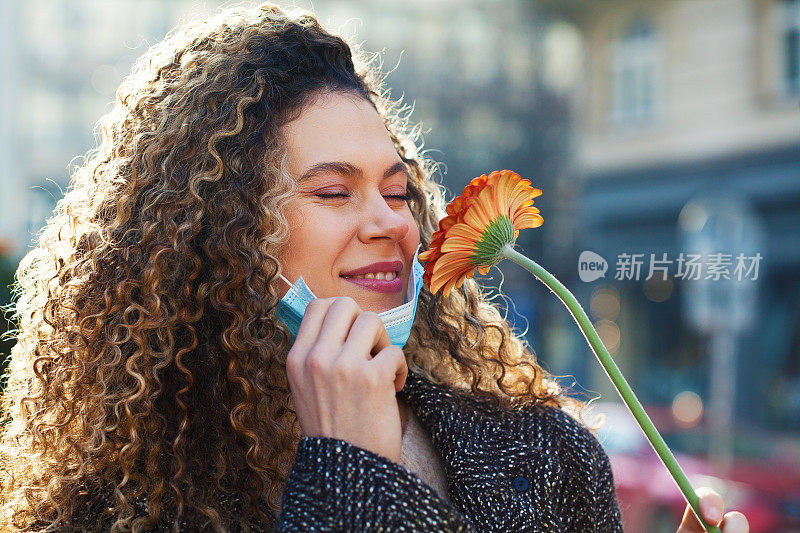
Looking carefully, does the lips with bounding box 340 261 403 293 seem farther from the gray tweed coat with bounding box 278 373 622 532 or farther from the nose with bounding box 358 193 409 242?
the gray tweed coat with bounding box 278 373 622 532

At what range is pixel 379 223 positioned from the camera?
175 centimetres

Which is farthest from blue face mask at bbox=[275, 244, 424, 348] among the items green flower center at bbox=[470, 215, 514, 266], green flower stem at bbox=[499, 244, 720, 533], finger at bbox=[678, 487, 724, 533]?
finger at bbox=[678, 487, 724, 533]

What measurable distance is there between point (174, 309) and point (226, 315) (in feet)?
0.36

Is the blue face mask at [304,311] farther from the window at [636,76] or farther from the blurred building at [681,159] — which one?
the window at [636,76]

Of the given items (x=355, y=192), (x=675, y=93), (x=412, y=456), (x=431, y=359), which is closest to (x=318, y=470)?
(x=412, y=456)

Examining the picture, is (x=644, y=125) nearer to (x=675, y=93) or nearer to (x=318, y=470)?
(x=675, y=93)

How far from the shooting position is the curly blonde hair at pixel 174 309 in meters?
1.66

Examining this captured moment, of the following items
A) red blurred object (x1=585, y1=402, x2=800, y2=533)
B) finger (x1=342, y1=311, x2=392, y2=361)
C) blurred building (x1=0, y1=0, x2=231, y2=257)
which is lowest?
finger (x1=342, y1=311, x2=392, y2=361)

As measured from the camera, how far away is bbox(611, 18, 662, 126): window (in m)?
11.7

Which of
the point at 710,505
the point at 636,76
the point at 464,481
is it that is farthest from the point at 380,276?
the point at 636,76

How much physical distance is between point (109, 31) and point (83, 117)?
6.68 ft

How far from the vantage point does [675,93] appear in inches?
452

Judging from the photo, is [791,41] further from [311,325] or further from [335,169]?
[311,325]

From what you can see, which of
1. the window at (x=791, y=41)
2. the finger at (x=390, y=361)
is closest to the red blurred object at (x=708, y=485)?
the finger at (x=390, y=361)
